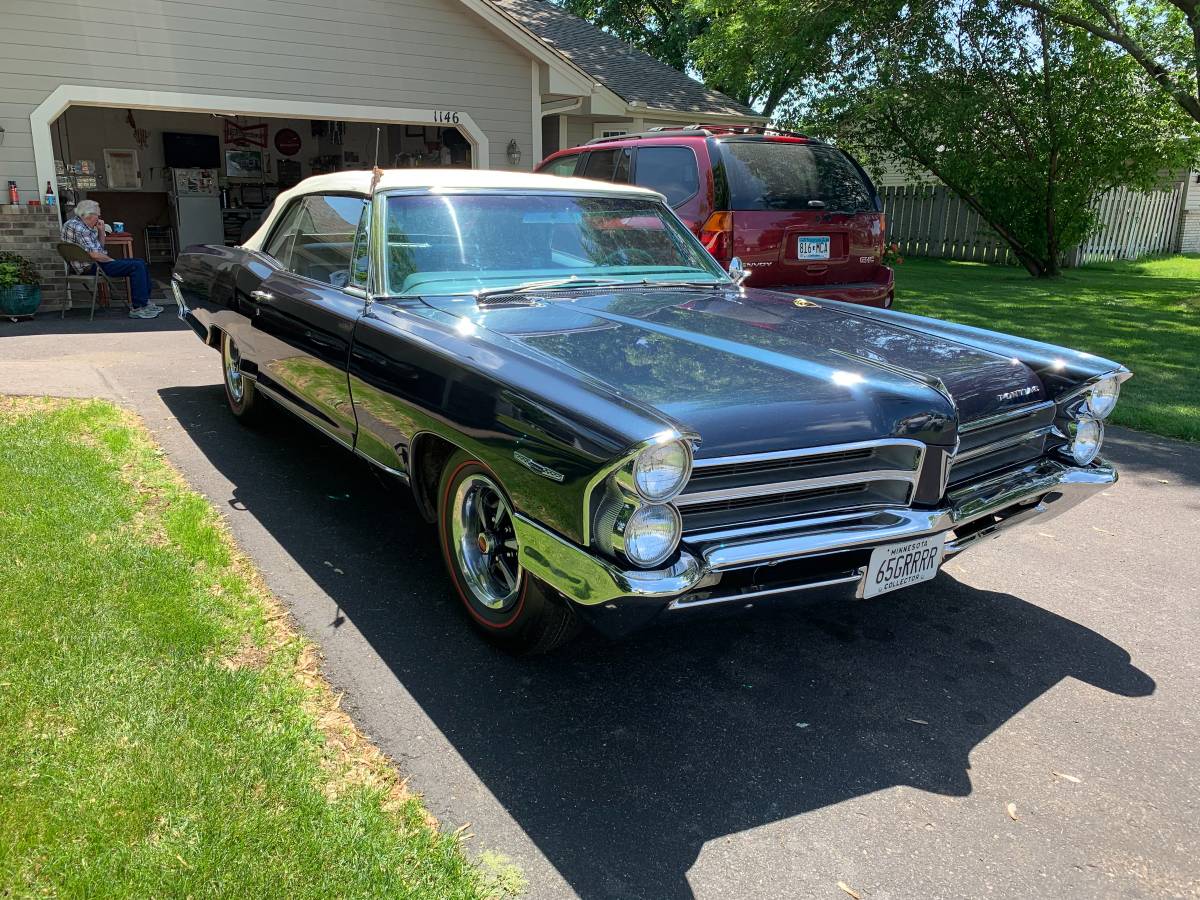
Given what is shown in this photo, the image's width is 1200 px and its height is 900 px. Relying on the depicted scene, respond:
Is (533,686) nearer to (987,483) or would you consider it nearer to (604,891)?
(604,891)

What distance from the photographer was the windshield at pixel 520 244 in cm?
396

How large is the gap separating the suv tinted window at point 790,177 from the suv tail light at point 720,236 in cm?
13

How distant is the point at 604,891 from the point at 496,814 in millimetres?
397

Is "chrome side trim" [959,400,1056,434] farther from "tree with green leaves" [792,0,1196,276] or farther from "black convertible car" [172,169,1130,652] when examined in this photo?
"tree with green leaves" [792,0,1196,276]

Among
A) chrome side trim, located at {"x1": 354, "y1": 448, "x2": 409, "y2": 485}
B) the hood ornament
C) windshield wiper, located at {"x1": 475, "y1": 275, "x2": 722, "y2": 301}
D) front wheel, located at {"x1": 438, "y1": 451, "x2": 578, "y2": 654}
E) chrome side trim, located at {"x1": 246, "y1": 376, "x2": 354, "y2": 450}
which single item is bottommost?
front wheel, located at {"x1": 438, "y1": 451, "x2": 578, "y2": 654}

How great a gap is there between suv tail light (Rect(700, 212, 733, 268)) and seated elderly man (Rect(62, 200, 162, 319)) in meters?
7.11

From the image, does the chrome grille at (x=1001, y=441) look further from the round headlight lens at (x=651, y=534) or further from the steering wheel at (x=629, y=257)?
the steering wheel at (x=629, y=257)

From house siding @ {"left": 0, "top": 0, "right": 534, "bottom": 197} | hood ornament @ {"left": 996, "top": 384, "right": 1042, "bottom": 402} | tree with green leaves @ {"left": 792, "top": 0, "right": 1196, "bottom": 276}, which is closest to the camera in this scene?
hood ornament @ {"left": 996, "top": 384, "right": 1042, "bottom": 402}

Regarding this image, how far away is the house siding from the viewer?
10.5m

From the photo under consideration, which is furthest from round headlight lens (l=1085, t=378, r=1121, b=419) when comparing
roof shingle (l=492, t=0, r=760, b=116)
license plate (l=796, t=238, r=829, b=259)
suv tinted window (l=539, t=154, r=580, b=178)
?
roof shingle (l=492, t=0, r=760, b=116)

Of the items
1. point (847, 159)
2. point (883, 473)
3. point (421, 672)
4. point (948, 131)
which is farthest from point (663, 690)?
point (948, 131)

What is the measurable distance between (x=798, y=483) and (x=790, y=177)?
16.6 feet

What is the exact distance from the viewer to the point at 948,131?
1695 cm

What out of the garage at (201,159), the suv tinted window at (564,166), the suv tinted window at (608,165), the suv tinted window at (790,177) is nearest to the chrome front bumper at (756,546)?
the suv tinted window at (790,177)
